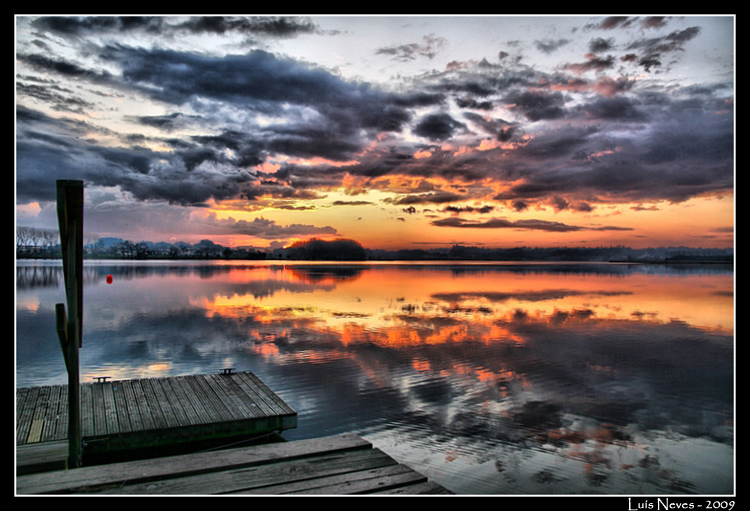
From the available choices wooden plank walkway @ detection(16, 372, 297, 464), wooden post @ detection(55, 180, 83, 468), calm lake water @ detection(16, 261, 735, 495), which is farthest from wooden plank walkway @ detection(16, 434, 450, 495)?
calm lake water @ detection(16, 261, 735, 495)

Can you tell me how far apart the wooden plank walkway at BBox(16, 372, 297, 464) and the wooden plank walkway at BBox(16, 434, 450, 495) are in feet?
8.06

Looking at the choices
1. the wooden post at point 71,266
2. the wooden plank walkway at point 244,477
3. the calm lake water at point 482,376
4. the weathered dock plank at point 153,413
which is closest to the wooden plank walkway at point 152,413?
the weathered dock plank at point 153,413

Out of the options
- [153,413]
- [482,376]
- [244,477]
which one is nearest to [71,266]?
[244,477]

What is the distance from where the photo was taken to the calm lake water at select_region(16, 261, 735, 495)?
8734 millimetres

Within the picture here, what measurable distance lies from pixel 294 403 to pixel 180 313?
20.2 metres

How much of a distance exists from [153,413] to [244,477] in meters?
4.27

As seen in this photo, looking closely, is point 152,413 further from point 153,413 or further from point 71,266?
point 71,266

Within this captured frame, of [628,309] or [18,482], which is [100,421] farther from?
[628,309]

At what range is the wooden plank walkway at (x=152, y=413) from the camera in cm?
791

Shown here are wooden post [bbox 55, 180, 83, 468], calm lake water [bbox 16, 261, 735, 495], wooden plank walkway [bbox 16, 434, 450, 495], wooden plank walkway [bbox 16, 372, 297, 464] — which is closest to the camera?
wooden plank walkway [bbox 16, 434, 450, 495]

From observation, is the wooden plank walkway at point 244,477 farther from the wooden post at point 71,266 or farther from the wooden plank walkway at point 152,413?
the wooden plank walkway at point 152,413

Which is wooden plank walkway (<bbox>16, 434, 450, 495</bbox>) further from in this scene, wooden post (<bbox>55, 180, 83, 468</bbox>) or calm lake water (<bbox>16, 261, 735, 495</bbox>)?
calm lake water (<bbox>16, 261, 735, 495</bbox>)

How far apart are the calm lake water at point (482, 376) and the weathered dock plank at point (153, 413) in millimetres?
1164
